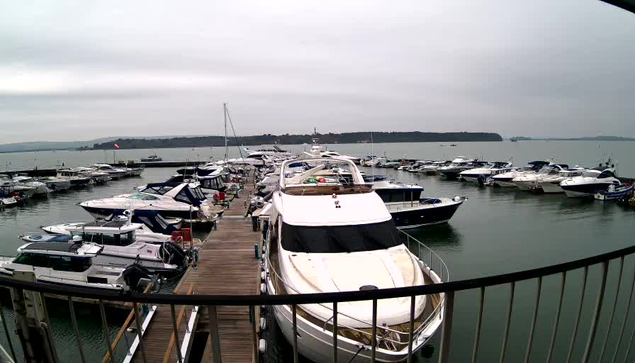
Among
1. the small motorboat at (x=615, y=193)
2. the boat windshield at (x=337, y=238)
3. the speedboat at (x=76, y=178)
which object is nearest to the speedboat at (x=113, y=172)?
the speedboat at (x=76, y=178)

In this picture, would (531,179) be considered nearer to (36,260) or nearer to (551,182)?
(551,182)

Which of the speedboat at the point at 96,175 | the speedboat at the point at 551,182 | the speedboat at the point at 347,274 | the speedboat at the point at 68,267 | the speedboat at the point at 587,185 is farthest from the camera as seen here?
the speedboat at the point at 96,175

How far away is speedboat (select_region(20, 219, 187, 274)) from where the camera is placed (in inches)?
489

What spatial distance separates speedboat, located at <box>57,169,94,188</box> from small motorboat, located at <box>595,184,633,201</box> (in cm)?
5522

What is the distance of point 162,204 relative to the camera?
21.2 metres

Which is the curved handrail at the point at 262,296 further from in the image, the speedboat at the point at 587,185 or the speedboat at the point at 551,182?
the speedboat at the point at 551,182

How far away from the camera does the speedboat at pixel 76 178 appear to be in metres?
41.8

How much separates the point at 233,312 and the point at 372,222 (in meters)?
4.09

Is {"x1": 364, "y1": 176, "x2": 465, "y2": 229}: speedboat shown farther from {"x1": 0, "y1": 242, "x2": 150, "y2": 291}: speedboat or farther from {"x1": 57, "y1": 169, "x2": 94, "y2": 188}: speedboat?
{"x1": 57, "y1": 169, "x2": 94, "y2": 188}: speedboat

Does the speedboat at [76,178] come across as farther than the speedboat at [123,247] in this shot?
Yes

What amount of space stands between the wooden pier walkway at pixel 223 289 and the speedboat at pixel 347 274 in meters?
→ 0.93

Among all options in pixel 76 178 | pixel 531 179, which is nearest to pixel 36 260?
pixel 76 178

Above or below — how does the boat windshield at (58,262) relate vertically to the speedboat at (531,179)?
above

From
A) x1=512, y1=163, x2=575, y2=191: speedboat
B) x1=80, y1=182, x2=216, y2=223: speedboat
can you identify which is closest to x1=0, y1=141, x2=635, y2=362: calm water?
x1=512, y1=163, x2=575, y2=191: speedboat
